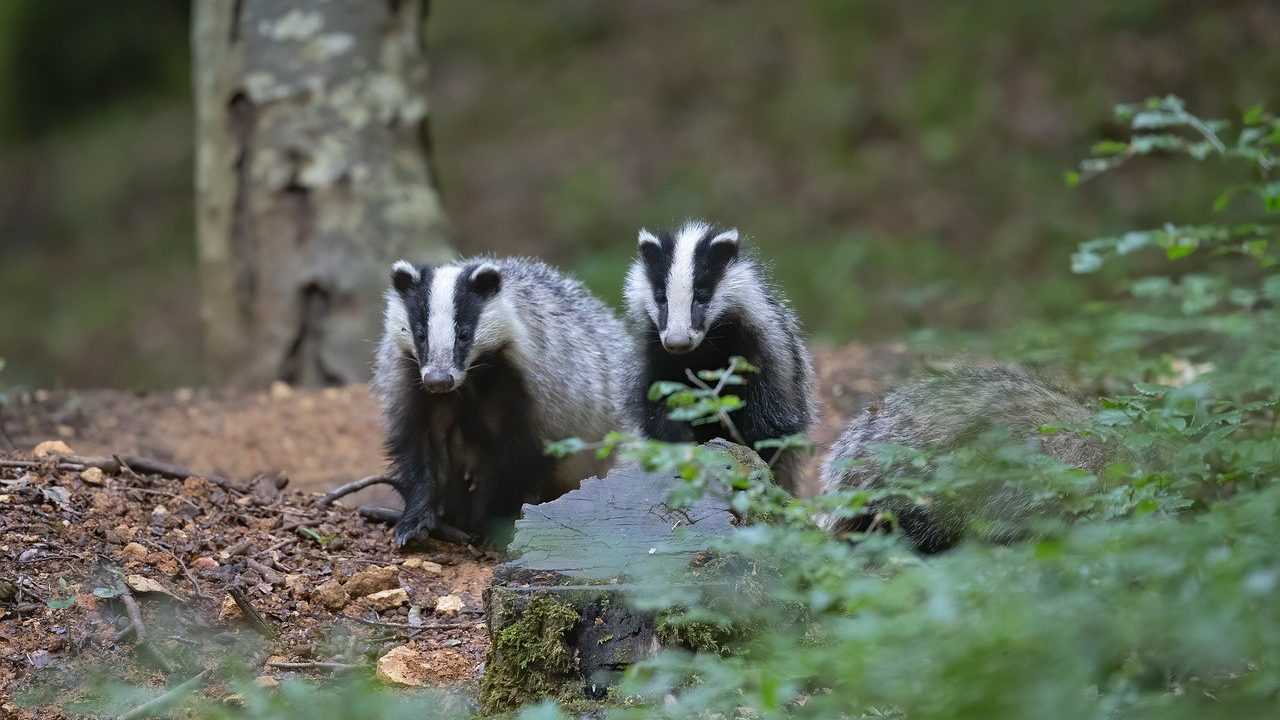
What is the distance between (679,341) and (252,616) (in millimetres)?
1827

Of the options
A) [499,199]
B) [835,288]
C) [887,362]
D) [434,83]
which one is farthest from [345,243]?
[434,83]

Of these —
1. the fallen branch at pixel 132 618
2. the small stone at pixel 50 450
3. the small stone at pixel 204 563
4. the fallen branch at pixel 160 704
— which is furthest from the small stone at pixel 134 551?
the fallen branch at pixel 160 704

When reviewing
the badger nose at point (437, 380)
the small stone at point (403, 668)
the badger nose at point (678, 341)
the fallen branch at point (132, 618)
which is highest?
the badger nose at point (678, 341)

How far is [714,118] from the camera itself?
14.2m

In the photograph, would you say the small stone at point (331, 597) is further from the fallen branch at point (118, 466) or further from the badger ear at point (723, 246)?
the badger ear at point (723, 246)

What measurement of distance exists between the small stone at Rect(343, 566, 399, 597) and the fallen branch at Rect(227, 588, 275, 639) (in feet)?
1.35

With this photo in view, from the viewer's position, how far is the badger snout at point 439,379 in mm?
5254

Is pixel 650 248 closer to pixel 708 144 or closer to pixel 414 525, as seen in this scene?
pixel 414 525

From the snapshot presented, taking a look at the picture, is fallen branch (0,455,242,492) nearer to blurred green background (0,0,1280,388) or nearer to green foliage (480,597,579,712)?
green foliage (480,597,579,712)

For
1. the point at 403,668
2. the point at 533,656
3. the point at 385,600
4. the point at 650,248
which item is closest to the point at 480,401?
the point at 650,248

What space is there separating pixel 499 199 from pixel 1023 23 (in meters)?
5.54

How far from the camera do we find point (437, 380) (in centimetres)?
525

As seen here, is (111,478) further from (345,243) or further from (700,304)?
(345,243)

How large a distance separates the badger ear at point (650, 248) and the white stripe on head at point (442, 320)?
764 millimetres
